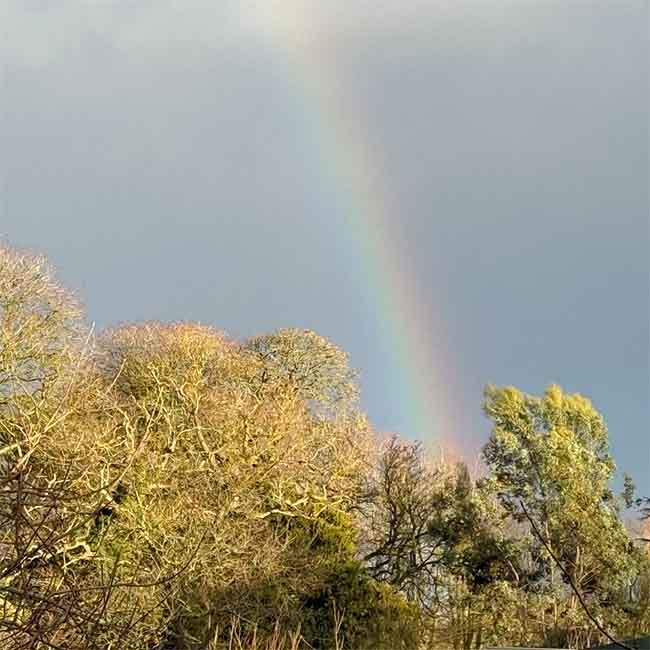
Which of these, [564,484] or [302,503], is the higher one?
[564,484]

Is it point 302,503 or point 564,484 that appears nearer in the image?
point 302,503

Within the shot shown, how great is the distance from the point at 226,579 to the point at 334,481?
9.54ft

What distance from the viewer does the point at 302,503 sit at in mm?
10805

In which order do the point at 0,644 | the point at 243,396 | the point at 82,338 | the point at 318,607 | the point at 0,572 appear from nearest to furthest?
the point at 0,572
the point at 0,644
the point at 318,607
the point at 243,396
the point at 82,338

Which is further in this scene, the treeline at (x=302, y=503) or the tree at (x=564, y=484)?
the tree at (x=564, y=484)

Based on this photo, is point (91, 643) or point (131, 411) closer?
point (91, 643)

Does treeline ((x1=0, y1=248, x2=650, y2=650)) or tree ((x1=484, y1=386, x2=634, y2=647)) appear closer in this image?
treeline ((x1=0, y1=248, x2=650, y2=650))

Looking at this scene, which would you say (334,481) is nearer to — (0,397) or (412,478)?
(412,478)

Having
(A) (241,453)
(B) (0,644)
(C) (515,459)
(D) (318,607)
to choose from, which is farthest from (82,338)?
(B) (0,644)

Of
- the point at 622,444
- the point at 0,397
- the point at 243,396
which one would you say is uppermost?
the point at 622,444

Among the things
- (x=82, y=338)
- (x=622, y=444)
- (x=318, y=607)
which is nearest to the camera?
(x=318, y=607)

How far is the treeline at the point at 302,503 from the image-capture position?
8562 mm

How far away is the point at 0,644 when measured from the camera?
1.83 meters

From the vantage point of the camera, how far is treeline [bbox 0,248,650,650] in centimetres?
856
